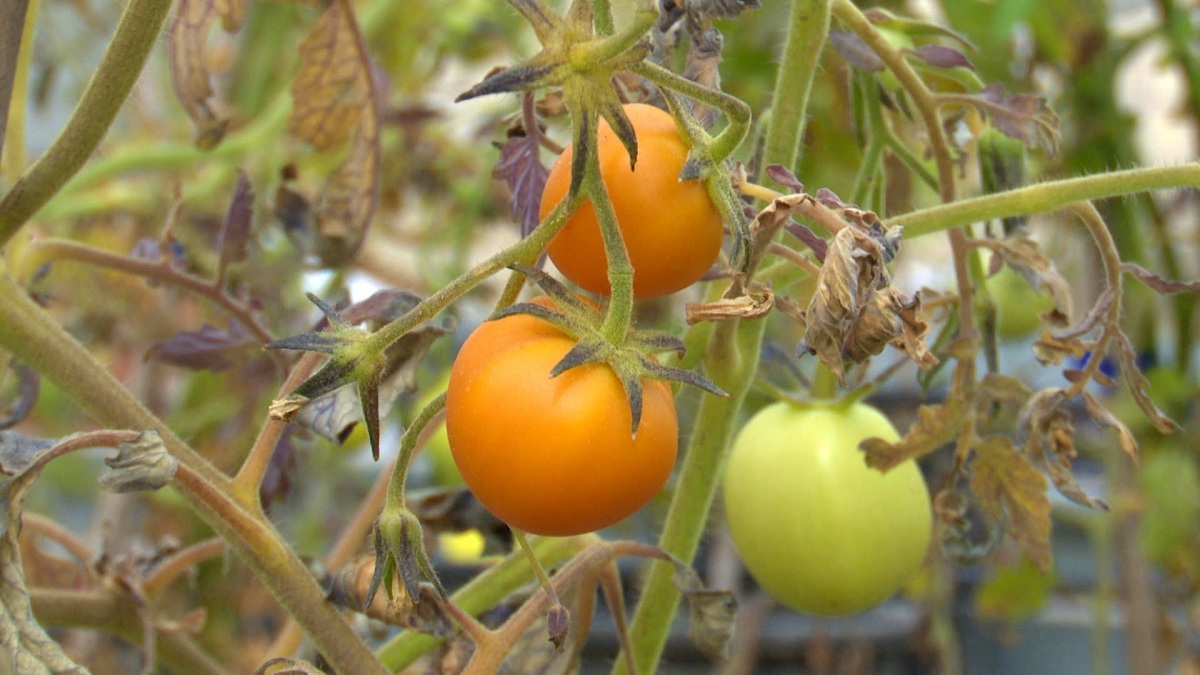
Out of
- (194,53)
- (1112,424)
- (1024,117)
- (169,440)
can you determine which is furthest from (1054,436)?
(194,53)

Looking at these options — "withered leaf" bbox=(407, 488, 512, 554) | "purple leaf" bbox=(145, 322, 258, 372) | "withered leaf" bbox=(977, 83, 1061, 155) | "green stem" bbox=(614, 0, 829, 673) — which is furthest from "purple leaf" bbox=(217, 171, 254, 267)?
"withered leaf" bbox=(977, 83, 1061, 155)

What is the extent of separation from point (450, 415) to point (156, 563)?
319 mm

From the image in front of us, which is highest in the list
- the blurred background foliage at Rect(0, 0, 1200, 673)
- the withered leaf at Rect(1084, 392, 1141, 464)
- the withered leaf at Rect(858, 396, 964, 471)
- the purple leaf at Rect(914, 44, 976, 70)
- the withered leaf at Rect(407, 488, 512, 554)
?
the purple leaf at Rect(914, 44, 976, 70)

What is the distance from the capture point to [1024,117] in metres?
0.51

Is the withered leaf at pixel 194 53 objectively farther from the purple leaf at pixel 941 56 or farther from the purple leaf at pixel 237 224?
the purple leaf at pixel 941 56

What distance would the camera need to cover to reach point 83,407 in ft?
1.39

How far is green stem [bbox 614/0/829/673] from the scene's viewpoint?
45cm

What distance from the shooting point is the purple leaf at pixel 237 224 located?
59cm

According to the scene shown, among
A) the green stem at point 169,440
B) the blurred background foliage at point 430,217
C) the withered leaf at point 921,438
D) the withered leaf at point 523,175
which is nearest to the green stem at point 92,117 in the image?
the green stem at point 169,440

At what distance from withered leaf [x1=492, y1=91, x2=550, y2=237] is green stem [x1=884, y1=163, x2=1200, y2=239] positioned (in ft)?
0.47

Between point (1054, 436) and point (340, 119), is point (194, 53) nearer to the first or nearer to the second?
point (340, 119)

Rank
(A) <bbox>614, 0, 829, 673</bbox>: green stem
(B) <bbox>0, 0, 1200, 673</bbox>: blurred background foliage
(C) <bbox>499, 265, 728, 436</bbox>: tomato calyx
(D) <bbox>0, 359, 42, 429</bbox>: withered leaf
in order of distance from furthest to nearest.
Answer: (B) <bbox>0, 0, 1200, 673</bbox>: blurred background foliage → (D) <bbox>0, 359, 42, 429</bbox>: withered leaf → (A) <bbox>614, 0, 829, 673</bbox>: green stem → (C) <bbox>499, 265, 728, 436</bbox>: tomato calyx

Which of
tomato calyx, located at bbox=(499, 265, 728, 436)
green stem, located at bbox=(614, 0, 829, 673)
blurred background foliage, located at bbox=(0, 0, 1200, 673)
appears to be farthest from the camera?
blurred background foliage, located at bbox=(0, 0, 1200, 673)

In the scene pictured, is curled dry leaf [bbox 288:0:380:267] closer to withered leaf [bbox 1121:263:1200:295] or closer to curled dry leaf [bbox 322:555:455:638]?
Result: curled dry leaf [bbox 322:555:455:638]
